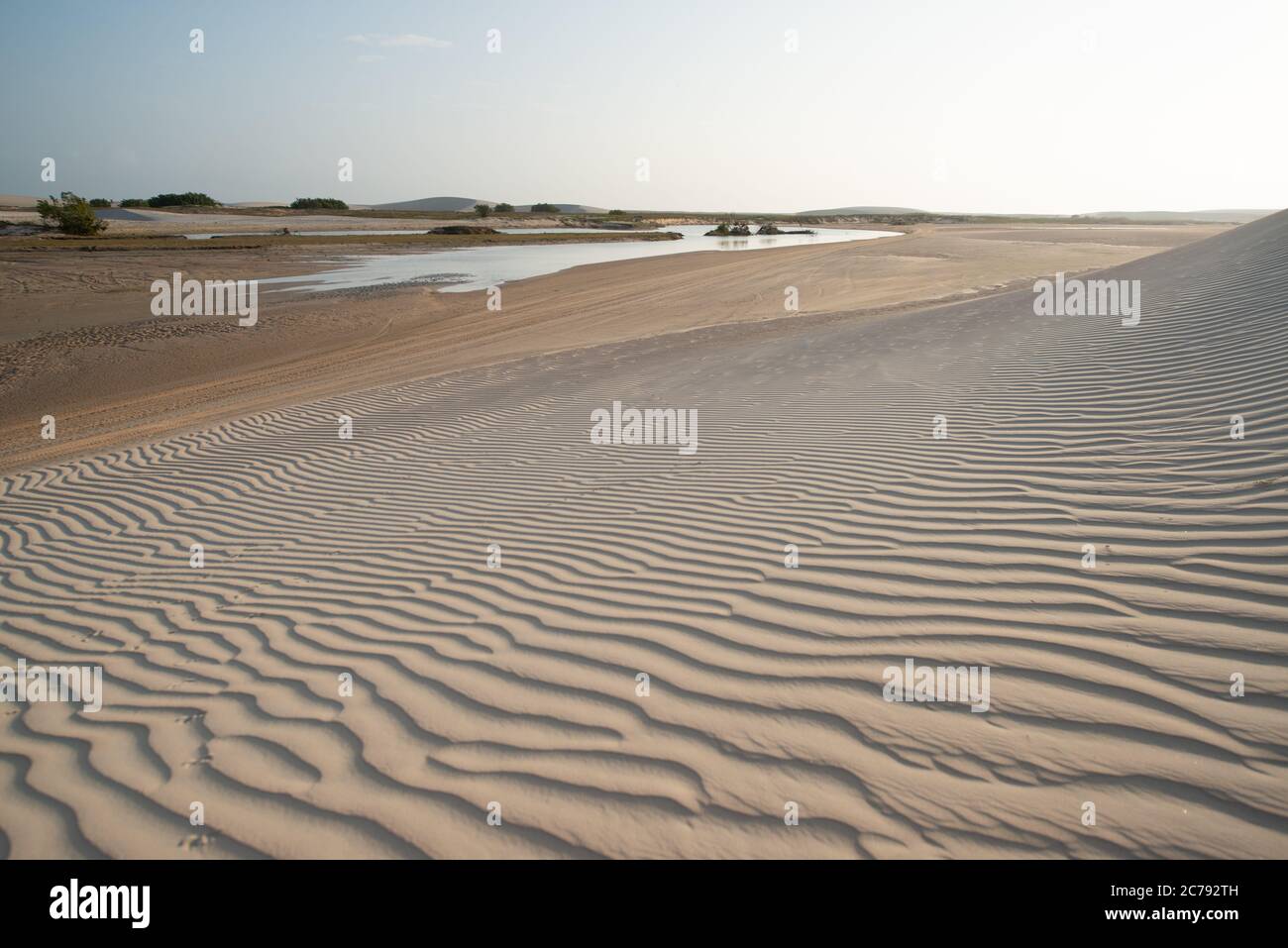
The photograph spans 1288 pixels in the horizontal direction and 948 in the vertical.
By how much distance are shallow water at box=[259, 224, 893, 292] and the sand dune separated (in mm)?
19792

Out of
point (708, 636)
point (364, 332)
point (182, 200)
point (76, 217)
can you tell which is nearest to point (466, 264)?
point (364, 332)

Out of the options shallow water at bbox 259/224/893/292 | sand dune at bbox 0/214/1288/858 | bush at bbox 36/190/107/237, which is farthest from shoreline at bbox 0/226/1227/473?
bush at bbox 36/190/107/237

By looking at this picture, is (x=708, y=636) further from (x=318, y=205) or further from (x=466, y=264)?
(x=318, y=205)

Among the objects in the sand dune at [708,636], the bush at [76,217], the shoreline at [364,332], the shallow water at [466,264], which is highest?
the bush at [76,217]

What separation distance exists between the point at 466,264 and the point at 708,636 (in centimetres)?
3230

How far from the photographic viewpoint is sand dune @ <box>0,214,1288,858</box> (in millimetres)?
2189

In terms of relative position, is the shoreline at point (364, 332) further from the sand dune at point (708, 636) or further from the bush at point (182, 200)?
the bush at point (182, 200)

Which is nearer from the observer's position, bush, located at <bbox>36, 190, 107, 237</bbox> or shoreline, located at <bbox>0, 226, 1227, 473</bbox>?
shoreline, located at <bbox>0, 226, 1227, 473</bbox>

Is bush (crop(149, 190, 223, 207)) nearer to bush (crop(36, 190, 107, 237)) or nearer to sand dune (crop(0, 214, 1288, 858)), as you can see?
bush (crop(36, 190, 107, 237))

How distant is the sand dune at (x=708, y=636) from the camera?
2189mm

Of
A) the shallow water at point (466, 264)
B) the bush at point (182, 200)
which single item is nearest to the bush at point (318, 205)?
the bush at point (182, 200)

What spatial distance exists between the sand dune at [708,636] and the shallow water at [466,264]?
1979 cm

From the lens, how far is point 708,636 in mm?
3184
